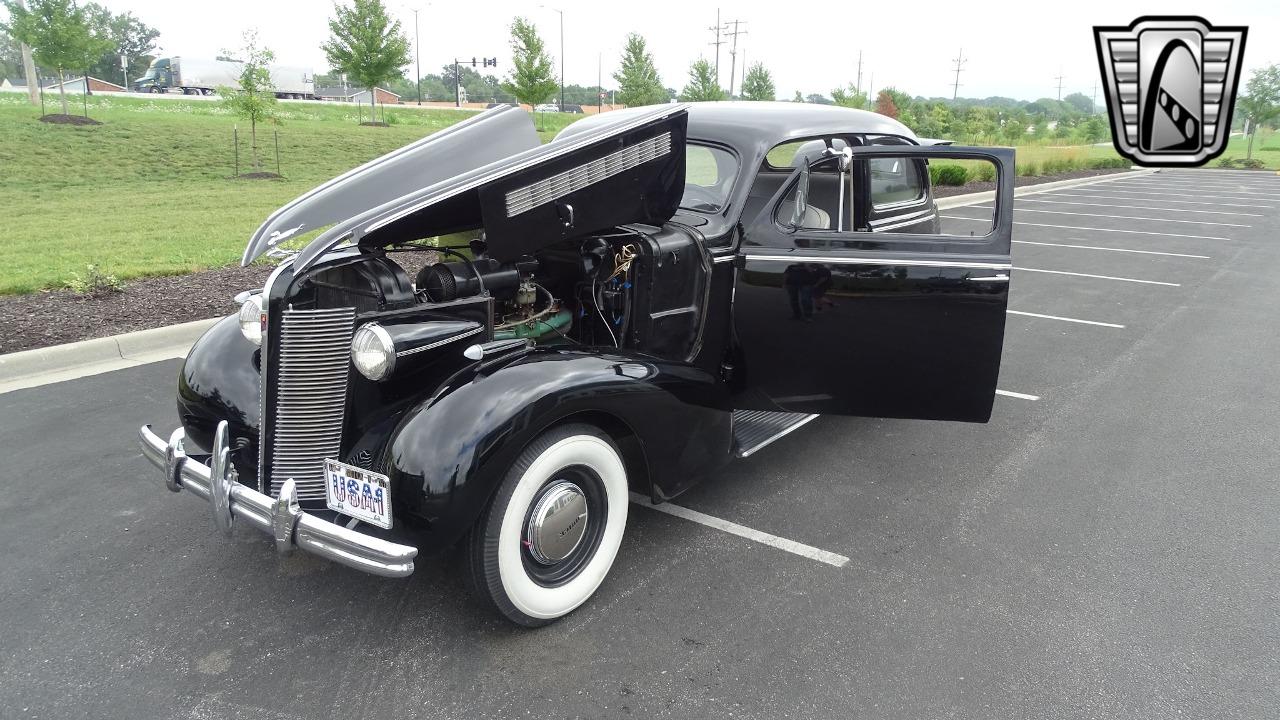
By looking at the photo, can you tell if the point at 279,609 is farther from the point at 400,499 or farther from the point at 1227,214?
the point at 1227,214

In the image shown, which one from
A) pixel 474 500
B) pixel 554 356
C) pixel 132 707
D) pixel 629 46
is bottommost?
pixel 132 707

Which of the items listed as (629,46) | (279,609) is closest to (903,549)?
(279,609)

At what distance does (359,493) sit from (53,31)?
24.9 metres

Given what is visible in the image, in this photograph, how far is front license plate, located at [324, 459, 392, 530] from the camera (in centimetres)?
259

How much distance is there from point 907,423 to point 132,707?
4.24 metres

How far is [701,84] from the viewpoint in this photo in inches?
1331

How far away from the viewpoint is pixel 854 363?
390 cm

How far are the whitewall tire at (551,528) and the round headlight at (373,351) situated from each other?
57cm

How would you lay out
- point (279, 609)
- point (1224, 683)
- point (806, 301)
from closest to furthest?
point (1224, 683) < point (279, 609) < point (806, 301)

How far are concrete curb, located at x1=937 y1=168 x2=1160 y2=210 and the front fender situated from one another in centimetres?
765

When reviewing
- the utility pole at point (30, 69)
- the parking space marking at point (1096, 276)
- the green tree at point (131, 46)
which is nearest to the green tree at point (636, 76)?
the utility pole at point (30, 69)

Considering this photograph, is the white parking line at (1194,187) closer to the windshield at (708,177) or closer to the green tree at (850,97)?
the green tree at (850,97)

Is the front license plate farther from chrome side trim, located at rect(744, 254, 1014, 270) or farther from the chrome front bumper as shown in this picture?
chrome side trim, located at rect(744, 254, 1014, 270)

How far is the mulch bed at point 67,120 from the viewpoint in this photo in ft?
71.7
